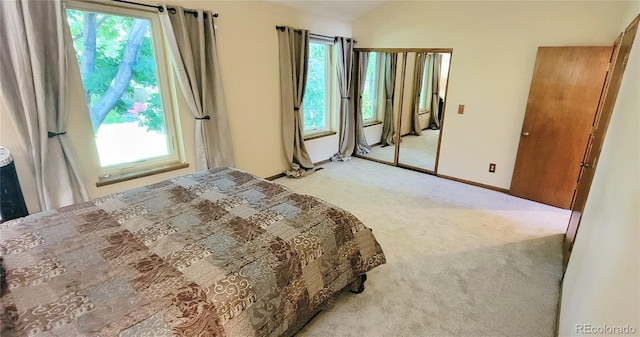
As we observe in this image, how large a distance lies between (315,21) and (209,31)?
1673mm

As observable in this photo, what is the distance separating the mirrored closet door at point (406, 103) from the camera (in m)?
4.21

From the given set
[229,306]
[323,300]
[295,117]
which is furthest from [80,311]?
[295,117]

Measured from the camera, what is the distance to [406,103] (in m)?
4.62

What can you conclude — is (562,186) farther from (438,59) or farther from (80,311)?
(80,311)

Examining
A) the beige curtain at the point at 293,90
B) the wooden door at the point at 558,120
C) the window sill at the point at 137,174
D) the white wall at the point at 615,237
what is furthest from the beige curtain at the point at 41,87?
the wooden door at the point at 558,120

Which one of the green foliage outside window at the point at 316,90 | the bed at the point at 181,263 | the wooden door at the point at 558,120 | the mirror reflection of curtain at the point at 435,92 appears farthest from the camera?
the green foliage outside window at the point at 316,90

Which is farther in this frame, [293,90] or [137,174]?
[293,90]

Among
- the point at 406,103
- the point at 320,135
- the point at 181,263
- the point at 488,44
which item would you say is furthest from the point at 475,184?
the point at 181,263

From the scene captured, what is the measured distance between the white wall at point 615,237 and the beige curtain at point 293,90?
3.13 meters

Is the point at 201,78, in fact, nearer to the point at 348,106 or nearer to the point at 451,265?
the point at 348,106

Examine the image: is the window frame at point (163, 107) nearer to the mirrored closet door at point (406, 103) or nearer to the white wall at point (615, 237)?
the mirrored closet door at point (406, 103)

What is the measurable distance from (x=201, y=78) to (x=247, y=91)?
0.64 meters

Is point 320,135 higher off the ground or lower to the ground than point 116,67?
lower

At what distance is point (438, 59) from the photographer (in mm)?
4059
